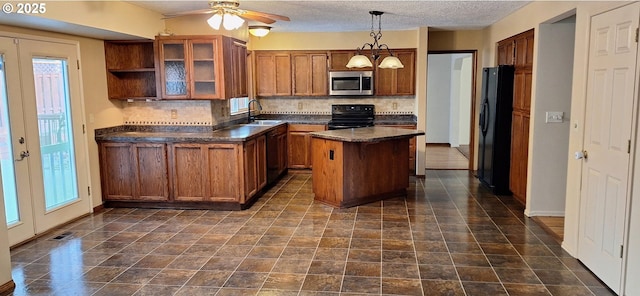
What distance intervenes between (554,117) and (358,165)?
2.18 m

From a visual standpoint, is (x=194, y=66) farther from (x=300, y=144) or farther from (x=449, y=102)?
(x=449, y=102)

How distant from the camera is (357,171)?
526cm

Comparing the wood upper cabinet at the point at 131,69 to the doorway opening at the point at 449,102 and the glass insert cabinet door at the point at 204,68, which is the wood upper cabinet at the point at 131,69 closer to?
the glass insert cabinet door at the point at 204,68

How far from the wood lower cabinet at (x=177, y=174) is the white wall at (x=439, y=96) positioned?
6.49 m

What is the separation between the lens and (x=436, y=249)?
152 inches

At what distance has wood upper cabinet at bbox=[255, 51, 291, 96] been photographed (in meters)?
7.55

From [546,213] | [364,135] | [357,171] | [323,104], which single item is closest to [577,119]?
[546,213]

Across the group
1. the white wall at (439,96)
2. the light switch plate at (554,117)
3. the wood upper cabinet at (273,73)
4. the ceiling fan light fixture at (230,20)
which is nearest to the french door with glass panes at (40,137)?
the ceiling fan light fixture at (230,20)

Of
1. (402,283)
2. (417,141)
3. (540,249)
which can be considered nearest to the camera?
(402,283)

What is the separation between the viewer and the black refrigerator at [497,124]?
5.56 m

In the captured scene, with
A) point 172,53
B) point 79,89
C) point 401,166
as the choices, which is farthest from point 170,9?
point 401,166

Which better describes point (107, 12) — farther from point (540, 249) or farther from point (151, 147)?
point (540, 249)

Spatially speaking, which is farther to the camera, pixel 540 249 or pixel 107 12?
pixel 107 12

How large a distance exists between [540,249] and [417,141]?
133 inches
